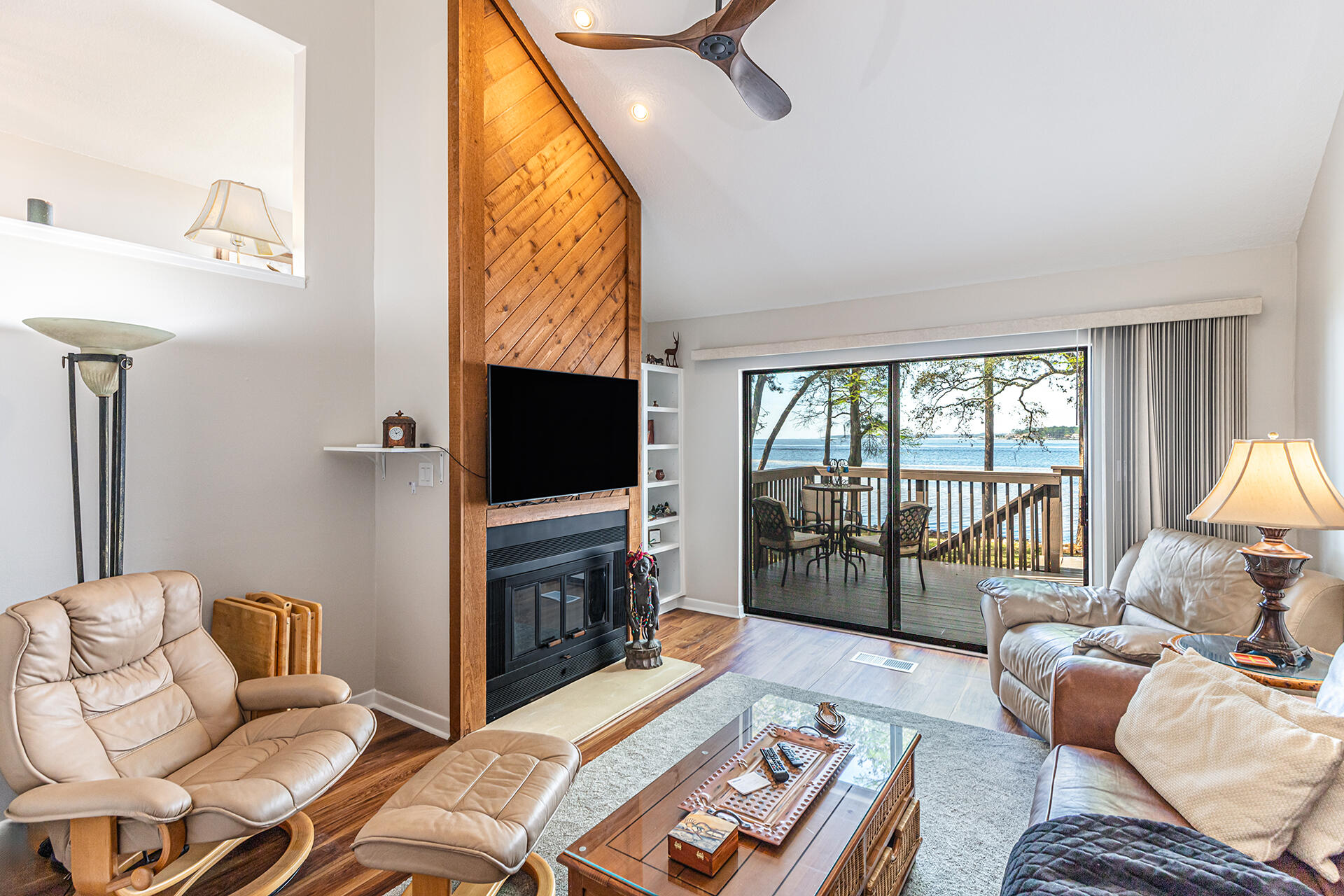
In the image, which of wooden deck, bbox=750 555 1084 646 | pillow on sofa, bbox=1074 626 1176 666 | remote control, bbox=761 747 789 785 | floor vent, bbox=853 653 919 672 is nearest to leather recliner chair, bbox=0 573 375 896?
remote control, bbox=761 747 789 785

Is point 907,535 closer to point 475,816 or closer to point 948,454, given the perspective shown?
point 948,454

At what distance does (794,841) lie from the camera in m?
1.57

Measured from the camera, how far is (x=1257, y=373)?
10.7ft

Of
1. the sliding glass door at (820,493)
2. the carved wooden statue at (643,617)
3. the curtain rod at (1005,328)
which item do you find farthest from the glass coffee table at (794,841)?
the curtain rod at (1005,328)

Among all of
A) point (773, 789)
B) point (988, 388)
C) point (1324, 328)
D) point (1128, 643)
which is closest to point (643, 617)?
point (773, 789)

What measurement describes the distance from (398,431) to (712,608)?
2.97 m

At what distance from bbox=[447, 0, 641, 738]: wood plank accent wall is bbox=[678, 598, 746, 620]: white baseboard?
158 centimetres

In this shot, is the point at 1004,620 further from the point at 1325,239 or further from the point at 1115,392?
the point at 1325,239

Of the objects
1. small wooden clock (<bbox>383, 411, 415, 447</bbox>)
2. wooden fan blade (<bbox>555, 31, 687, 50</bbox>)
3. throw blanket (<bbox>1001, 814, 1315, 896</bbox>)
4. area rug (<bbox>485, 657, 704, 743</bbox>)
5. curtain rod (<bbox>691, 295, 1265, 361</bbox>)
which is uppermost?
wooden fan blade (<bbox>555, 31, 687, 50</bbox>)

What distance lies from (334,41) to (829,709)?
12.2 feet

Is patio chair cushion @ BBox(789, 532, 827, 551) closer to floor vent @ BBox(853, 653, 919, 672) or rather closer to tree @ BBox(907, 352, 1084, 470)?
floor vent @ BBox(853, 653, 919, 672)

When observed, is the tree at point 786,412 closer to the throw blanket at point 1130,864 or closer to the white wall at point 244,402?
the white wall at point 244,402

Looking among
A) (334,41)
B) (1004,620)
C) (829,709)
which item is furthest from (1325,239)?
(334,41)

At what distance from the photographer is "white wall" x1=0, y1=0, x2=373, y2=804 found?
7.62ft
